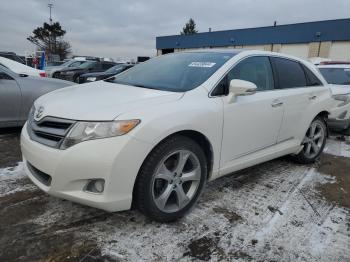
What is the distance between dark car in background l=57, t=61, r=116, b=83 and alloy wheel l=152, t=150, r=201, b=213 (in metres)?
14.1

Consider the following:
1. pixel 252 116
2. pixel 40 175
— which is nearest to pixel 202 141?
pixel 252 116

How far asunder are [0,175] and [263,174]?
10.4 feet

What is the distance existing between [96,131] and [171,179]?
2.57 feet

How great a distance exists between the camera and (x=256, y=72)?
3699mm

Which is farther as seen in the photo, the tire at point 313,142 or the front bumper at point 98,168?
the tire at point 313,142

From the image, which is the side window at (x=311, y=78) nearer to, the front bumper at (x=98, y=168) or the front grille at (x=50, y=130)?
the front bumper at (x=98, y=168)

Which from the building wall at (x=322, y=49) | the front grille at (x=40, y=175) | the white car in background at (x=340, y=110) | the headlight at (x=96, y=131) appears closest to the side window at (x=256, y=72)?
the headlight at (x=96, y=131)

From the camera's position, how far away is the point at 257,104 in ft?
11.3

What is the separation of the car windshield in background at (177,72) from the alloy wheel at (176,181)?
0.65 metres

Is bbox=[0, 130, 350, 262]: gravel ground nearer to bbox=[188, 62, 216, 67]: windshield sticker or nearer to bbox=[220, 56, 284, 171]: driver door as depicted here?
bbox=[220, 56, 284, 171]: driver door

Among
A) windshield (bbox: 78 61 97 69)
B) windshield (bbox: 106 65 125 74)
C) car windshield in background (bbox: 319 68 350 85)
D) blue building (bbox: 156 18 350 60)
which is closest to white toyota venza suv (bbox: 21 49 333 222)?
car windshield in background (bbox: 319 68 350 85)

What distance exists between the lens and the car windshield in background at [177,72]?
316 centimetres

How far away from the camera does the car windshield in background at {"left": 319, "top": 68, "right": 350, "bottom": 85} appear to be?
7.30 m

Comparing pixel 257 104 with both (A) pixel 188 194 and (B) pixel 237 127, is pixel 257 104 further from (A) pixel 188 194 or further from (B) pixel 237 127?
(A) pixel 188 194
